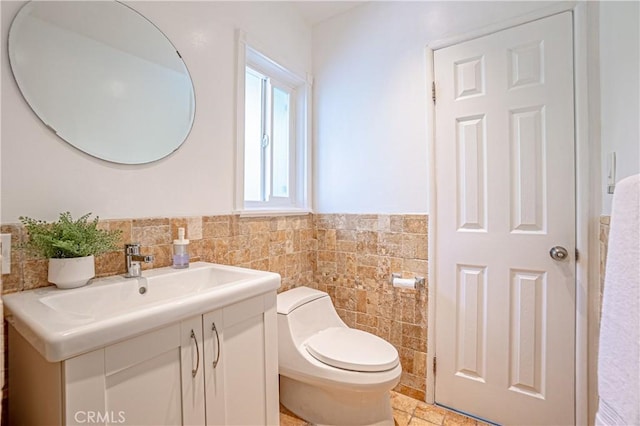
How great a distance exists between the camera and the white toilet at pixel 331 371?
4.38 ft

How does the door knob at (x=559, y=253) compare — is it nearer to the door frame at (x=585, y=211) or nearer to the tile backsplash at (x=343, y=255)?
the door frame at (x=585, y=211)

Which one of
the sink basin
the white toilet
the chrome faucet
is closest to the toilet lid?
the white toilet

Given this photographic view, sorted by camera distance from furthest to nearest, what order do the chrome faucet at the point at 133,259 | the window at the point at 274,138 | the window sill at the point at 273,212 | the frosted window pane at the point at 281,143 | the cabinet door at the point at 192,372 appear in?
1. the frosted window pane at the point at 281,143
2. the window at the point at 274,138
3. the window sill at the point at 273,212
4. the chrome faucet at the point at 133,259
5. the cabinet door at the point at 192,372

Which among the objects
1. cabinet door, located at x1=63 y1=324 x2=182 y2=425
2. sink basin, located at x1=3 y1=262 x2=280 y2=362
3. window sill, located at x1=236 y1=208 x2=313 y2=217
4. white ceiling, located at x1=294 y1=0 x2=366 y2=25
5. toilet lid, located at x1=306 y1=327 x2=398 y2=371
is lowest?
toilet lid, located at x1=306 y1=327 x2=398 y2=371

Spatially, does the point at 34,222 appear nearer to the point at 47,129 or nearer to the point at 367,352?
the point at 47,129

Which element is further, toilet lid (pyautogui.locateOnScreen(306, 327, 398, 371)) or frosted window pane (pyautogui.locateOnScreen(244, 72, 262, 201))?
frosted window pane (pyautogui.locateOnScreen(244, 72, 262, 201))

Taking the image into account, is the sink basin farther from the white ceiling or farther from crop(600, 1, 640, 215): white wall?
the white ceiling

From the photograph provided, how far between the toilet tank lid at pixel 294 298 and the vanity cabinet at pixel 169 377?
16.1 inches

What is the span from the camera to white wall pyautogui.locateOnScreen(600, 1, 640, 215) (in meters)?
1.01

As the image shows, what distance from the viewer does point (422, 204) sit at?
1.74 metres

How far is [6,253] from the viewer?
0.89m

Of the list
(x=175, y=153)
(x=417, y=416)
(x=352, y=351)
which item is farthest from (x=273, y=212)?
(x=417, y=416)

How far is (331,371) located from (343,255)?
0.79 m

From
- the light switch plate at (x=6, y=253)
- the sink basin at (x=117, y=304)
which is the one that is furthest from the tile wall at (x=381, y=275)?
the light switch plate at (x=6, y=253)
